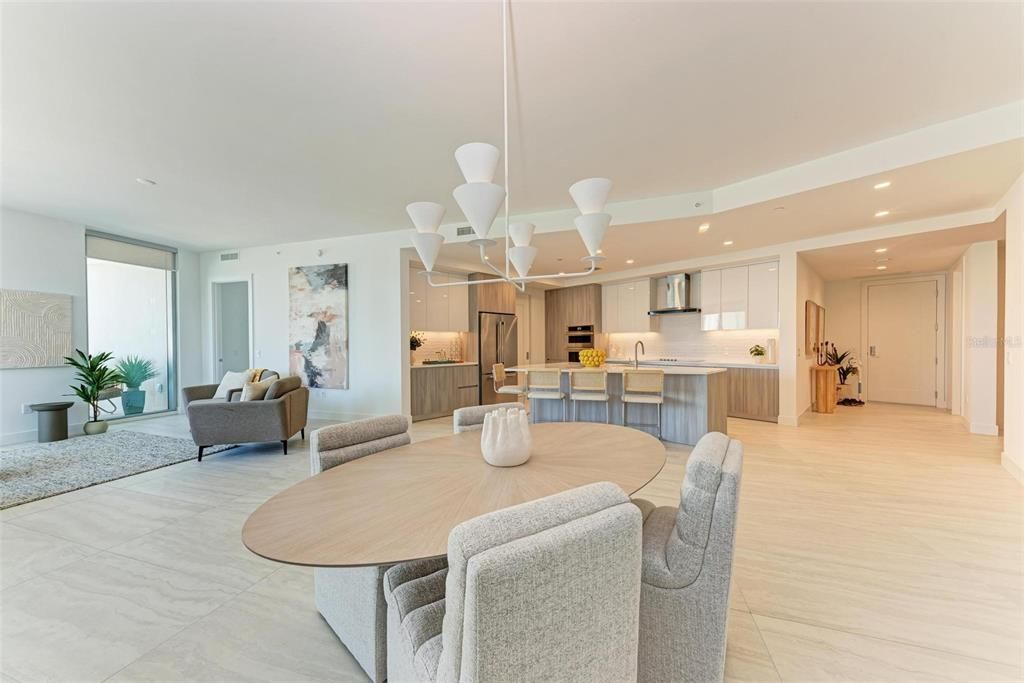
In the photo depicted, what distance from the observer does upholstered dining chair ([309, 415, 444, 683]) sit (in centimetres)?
153

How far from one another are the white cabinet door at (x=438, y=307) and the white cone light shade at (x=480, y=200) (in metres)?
5.25

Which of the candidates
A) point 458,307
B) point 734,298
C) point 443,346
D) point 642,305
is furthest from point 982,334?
point 443,346

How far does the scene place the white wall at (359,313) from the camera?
6242 mm

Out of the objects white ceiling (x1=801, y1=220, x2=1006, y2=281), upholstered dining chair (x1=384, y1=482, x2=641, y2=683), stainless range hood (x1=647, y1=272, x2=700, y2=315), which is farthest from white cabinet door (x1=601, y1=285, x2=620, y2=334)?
upholstered dining chair (x1=384, y1=482, x2=641, y2=683)

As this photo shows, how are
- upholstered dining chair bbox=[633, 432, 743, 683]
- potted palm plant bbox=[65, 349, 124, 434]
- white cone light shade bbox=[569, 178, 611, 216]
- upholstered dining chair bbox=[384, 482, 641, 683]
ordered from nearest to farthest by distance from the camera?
upholstered dining chair bbox=[384, 482, 641, 683], upholstered dining chair bbox=[633, 432, 743, 683], white cone light shade bbox=[569, 178, 611, 216], potted palm plant bbox=[65, 349, 124, 434]

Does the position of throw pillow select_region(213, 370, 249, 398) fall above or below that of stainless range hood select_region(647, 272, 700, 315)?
below

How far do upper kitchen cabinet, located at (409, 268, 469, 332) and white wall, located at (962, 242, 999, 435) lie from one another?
7.06m

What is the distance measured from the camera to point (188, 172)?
4035 millimetres

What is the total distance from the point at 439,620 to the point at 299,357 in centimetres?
657

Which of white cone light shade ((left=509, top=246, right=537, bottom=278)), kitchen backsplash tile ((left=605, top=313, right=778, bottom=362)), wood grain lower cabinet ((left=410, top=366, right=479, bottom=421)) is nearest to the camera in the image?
white cone light shade ((left=509, top=246, right=537, bottom=278))

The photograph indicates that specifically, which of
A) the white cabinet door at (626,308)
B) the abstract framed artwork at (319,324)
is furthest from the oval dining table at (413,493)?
the white cabinet door at (626,308)

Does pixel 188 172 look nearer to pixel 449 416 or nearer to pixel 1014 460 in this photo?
pixel 449 416

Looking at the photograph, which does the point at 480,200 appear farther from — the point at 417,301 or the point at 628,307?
the point at 628,307

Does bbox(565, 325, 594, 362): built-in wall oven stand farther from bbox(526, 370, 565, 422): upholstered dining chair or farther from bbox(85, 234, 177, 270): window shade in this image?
bbox(85, 234, 177, 270): window shade
